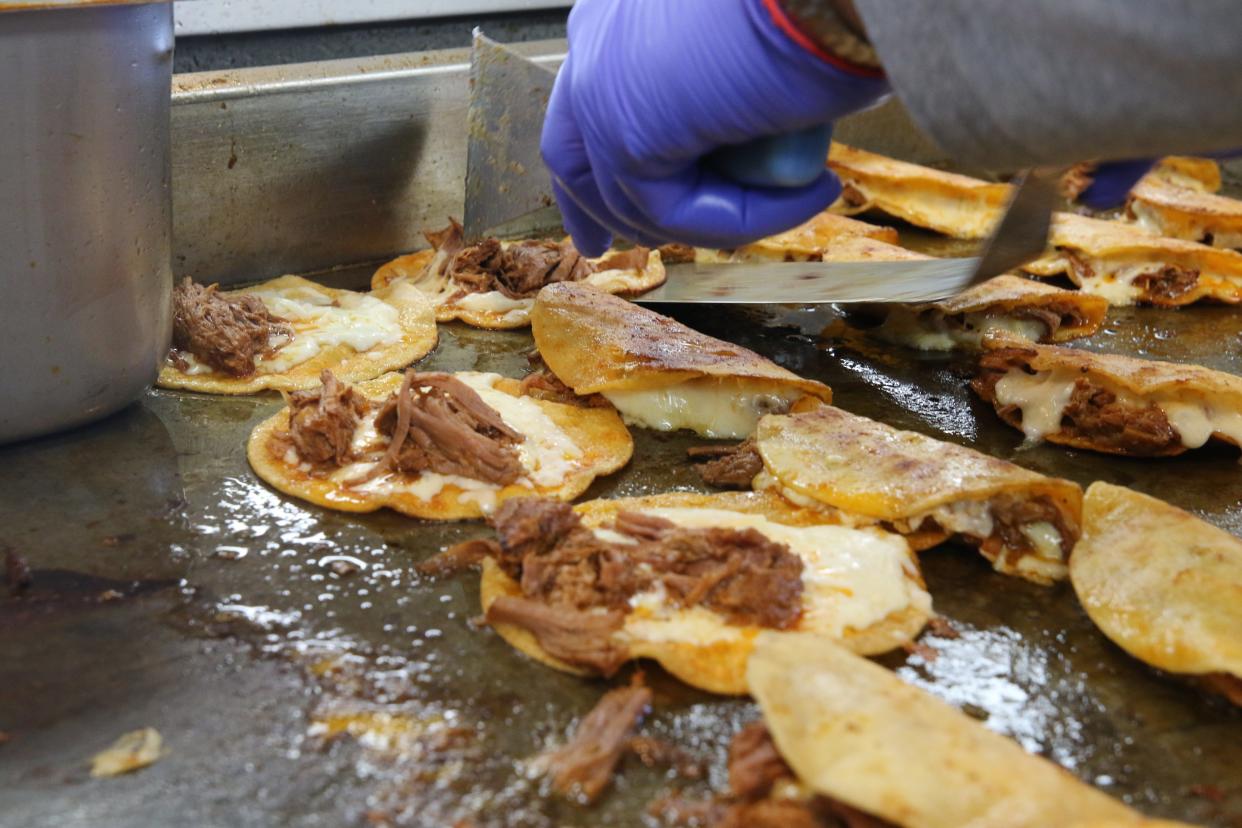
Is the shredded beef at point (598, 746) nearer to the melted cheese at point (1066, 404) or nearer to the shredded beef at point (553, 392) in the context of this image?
the shredded beef at point (553, 392)

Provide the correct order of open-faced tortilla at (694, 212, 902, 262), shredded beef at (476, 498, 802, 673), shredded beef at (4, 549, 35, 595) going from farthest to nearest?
open-faced tortilla at (694, 212, 902, 262) < shredded beef at (4, 549, 35, 595) < shredded beef at (476, 498, 802, 673)

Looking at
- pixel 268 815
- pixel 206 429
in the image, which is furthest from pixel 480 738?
pixel 206 429

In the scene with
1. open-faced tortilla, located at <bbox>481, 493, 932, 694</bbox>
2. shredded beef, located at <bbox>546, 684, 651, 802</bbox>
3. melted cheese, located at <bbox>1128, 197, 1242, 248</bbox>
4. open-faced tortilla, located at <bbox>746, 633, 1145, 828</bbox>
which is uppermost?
open-faced tortilla, located at <bbox>746, 633, 1145, 828</bbox>

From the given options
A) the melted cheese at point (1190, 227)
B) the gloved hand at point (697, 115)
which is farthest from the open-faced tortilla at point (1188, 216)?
the gloved hand at point (697, 115)

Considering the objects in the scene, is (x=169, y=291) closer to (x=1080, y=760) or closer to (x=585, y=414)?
(x=585, y=414)

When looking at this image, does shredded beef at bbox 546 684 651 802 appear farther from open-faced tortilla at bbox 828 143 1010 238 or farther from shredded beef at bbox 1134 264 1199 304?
open-faced tortilla at bbox 828 143 1010 238

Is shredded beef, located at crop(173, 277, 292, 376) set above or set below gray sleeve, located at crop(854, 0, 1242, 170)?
below

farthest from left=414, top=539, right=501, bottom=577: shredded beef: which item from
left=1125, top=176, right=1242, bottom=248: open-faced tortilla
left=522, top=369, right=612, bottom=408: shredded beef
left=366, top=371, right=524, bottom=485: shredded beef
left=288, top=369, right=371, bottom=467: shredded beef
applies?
left=1125, top=176, right=1242, bottom=248: open-faced tortilla

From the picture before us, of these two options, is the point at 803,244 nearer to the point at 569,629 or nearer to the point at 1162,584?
the point at 1162,584
